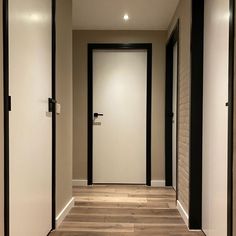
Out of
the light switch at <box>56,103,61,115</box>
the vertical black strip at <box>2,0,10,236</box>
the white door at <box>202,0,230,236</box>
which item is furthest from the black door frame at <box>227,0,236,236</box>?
the light switch at <box>56,103,61,115</box>

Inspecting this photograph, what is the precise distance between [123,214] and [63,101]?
4.07ft

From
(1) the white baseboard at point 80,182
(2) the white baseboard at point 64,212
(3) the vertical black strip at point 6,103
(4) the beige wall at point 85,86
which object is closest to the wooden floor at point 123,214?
(2) the white baseboard at point 64,212

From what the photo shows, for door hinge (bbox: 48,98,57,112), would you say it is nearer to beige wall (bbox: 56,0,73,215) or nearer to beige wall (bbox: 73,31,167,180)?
beige wall (bbox: 56,0,73,215)

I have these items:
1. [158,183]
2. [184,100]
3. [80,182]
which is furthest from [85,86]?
[184,100]

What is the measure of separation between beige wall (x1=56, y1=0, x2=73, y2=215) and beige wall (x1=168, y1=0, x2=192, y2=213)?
1127 millimetres

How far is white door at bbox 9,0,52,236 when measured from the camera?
1.72 m

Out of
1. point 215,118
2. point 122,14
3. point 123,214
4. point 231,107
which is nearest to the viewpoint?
point 231,107

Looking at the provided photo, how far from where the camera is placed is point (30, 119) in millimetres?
2008

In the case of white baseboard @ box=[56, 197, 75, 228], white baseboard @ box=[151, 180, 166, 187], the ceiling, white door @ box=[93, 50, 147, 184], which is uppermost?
the ceiling

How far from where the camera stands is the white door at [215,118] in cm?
207

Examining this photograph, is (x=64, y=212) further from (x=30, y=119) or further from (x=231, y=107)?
(x=231, y=107)

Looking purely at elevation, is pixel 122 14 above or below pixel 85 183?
above

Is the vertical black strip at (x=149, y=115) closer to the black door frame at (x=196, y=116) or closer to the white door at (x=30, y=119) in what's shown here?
the black door frame at (x=196, y=116)

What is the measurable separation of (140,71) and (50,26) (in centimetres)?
220
